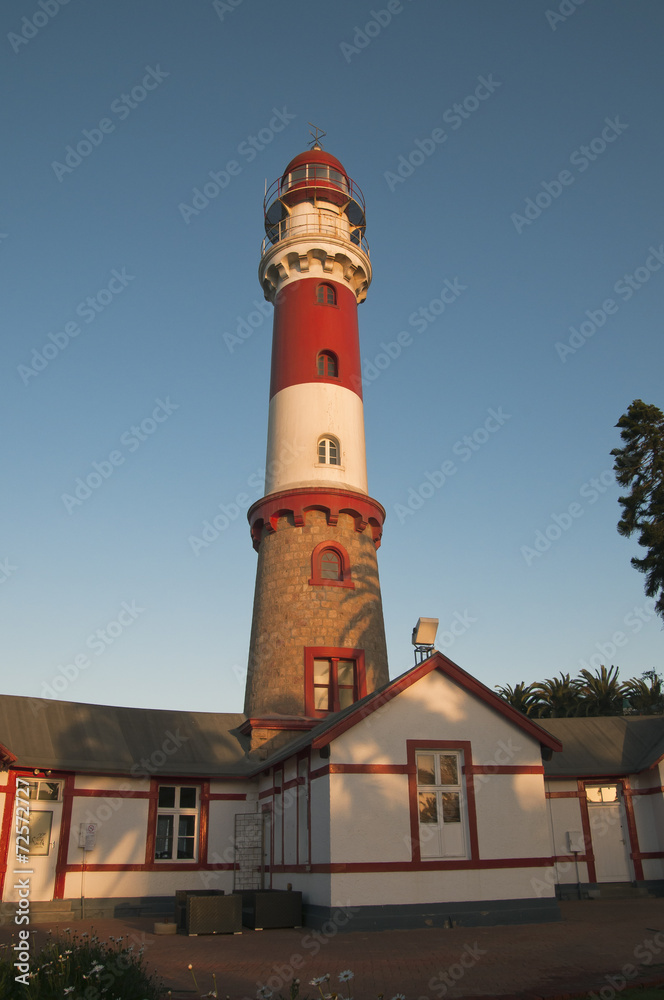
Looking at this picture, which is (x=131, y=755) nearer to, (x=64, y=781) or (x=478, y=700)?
(x=64, y=781)

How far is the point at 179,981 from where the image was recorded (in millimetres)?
9992

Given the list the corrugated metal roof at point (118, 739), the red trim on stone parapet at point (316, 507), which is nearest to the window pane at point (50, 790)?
the corrugated metal roof at point (118, 739)

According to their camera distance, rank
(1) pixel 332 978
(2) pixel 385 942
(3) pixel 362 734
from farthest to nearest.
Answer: (3) pixel 362 734, (2) pixel 385 942, (1) pixel 332 978

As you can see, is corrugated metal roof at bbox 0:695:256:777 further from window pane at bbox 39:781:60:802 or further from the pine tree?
the pine tree

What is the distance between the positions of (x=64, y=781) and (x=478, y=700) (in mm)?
10611

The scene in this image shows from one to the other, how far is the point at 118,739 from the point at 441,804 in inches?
386

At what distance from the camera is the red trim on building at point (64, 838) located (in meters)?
19.3

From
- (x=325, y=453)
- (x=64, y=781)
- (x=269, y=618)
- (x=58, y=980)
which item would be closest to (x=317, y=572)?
(x=269, y=618)

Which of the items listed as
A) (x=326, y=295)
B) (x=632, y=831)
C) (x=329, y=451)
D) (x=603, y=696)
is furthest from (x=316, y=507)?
(x=603, y=696)

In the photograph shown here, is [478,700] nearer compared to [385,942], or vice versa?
[385,942]

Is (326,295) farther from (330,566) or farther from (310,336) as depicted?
(330,566)

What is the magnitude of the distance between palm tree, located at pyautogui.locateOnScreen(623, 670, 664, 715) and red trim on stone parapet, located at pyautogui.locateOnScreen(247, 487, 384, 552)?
25.5 m

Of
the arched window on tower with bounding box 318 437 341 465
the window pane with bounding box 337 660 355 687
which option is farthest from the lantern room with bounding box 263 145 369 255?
the window pane with bounding box 337 660 355 687

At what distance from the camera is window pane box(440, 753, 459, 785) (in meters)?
16.6
